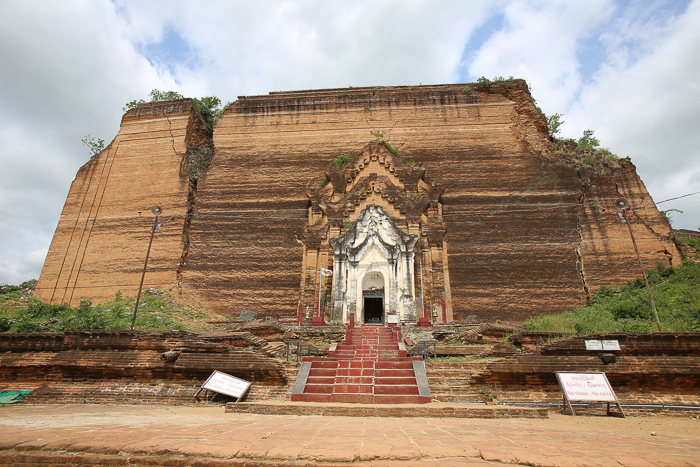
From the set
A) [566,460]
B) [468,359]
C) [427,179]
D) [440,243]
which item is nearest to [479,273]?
[440,243]

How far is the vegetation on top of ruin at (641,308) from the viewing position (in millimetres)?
13281

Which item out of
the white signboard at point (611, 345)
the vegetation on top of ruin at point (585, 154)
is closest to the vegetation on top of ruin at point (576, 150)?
the vegetation on top of ruin at point (585, 154)

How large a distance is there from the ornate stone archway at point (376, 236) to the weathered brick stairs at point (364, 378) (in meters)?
5.35

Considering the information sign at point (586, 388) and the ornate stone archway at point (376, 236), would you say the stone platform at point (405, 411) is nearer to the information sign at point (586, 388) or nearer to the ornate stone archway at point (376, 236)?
the information sign at point (586, 388)

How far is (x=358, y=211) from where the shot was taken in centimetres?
1922

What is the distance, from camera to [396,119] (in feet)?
80.9

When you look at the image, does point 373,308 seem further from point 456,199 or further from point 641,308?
point 641,308

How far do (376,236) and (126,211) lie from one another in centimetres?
1602

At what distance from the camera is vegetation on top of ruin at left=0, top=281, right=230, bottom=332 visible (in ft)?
45.3

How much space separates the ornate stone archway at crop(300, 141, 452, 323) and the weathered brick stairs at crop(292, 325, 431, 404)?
5351 mm

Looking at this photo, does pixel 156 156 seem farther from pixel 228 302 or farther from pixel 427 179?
pixel 427 179

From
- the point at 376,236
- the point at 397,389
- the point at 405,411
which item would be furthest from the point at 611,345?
the point at 376,236

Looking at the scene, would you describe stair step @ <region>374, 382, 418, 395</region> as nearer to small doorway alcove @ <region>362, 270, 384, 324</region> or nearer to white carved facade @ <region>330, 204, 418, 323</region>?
white carved facade @ <region>330, 204, 418, 323</region>

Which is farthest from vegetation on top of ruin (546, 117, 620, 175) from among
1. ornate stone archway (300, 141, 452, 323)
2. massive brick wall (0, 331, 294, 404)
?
massive brick wall (0, 331, 294, 404)
